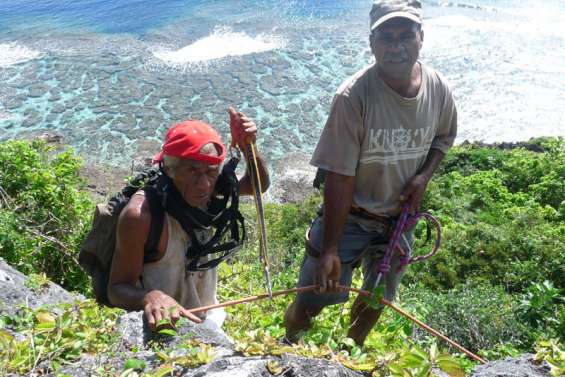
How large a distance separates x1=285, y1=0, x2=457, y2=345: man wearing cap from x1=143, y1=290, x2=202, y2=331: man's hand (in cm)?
82

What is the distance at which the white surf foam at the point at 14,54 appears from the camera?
1991cm

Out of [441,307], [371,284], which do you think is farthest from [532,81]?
[371,284]

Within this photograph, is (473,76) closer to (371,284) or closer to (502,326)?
(502,326)

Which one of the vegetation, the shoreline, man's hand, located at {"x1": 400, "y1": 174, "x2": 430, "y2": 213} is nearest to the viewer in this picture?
the vegetation

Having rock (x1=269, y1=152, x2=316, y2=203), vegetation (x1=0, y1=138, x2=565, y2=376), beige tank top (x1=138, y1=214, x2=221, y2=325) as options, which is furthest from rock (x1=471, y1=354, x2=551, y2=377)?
rock (x1=269, y1=152, x2=316, y2=203)

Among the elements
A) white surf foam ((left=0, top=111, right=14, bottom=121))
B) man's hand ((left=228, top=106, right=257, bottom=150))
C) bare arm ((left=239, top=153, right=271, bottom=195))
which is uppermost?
man's hand ((left=228, top=106, right=257, bottom=150))

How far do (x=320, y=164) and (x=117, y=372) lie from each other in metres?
1.36

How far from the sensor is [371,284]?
331cm

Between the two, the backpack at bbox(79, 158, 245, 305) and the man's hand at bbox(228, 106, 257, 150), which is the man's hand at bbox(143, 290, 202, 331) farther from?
the man's hand at bbox(228, 106, 257, 150)

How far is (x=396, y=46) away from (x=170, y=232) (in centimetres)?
143

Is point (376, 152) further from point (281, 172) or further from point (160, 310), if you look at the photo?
point (281, 172)

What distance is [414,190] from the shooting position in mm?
3119

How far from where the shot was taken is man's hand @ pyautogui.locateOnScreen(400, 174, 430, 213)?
312cm

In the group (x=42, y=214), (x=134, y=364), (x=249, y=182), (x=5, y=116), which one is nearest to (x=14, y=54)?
(x=5, y=116)
